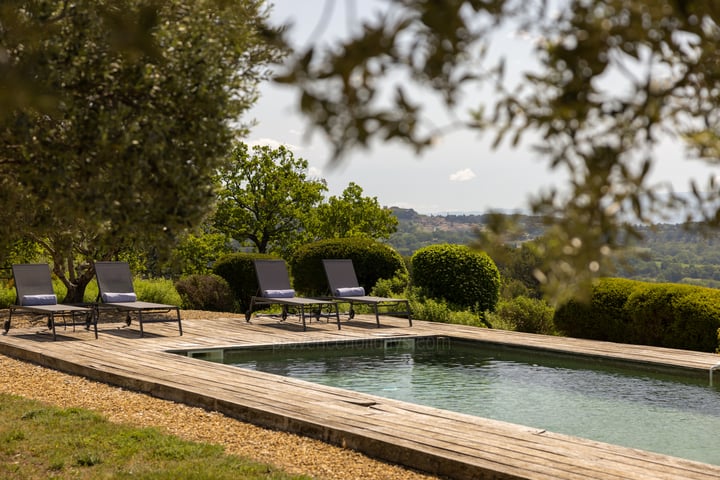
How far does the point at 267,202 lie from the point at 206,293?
41.2ft

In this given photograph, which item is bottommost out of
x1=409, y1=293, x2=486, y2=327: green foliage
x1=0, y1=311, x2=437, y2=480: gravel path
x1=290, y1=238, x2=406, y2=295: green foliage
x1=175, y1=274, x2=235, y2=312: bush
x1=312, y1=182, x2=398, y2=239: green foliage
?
x1=0, y1=311, x2=437, y2=480: gravel path

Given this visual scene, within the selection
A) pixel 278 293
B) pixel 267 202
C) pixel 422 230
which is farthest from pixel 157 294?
pixel 422 230

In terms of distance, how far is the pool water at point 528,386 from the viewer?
7.27m

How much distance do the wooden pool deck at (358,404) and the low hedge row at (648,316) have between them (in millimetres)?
665

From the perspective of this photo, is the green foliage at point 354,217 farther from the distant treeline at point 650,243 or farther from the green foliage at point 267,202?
the distant treeline at point 650,243

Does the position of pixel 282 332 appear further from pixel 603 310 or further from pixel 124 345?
pixel 603 310

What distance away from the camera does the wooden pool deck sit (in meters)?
4.95

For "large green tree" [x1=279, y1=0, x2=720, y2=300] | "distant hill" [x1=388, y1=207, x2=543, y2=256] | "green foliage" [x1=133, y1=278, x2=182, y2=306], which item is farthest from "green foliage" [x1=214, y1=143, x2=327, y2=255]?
"large green tree" [x1=279, y1=0, x2=720, y2=300]

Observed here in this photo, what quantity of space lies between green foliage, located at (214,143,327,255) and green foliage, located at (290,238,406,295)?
12093mm

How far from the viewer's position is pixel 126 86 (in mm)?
3393

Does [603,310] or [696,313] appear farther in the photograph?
[603,310]

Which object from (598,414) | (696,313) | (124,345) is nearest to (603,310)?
(696,313)

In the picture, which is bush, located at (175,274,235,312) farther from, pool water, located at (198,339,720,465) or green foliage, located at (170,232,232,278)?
green foliage, located at (170,232,232,278)

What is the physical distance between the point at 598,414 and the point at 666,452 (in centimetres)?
133
